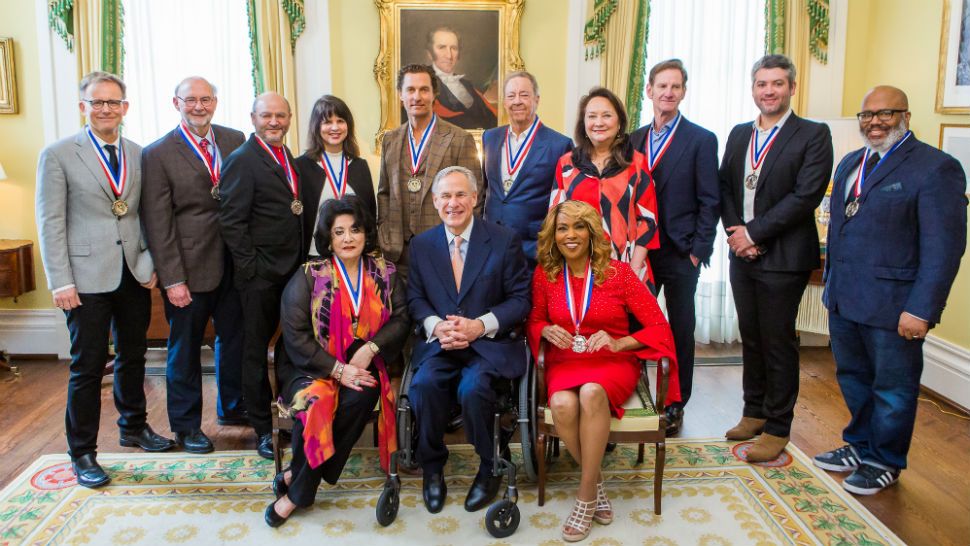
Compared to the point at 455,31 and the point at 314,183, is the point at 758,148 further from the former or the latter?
the point at 455,31

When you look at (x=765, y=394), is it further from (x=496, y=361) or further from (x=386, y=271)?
(x=386, y=271)

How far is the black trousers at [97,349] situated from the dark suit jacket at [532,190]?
181 cm

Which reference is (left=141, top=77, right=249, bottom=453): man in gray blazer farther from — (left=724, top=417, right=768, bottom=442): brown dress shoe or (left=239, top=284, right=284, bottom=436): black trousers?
(left=724, top=417, right=768, bottom=442): brown dress shoe

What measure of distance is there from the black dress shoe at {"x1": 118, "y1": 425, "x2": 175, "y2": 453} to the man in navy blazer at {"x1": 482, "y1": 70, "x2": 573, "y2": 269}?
205 cm

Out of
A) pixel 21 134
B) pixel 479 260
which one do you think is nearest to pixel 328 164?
pixel 479 260

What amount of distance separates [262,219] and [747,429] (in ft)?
8.88

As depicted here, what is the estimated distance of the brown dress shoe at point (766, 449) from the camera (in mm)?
3582

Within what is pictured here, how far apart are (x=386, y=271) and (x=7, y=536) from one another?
1867mm

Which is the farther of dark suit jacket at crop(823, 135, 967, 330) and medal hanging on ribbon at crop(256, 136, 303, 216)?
medal hanging on ribbon at crop(256, 136, 303, 216)

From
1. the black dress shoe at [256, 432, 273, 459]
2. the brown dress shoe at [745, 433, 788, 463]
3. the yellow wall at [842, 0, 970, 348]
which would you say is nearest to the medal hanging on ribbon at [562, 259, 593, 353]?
the brown dress shoe at [745, 433, 788, 463]

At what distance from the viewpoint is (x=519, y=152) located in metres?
3.63

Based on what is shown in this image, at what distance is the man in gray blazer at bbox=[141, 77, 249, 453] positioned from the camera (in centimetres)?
342

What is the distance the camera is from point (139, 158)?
342 cm

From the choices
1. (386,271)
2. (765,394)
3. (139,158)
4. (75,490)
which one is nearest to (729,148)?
(765,394)
